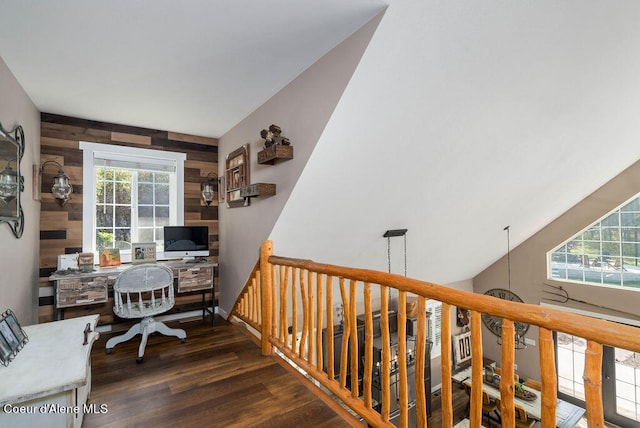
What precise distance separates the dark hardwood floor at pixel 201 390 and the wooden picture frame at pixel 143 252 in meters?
0.92

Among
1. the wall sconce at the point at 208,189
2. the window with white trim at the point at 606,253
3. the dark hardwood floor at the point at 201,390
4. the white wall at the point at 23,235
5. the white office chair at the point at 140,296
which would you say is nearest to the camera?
the dark hardwood floor at the point at 201,390

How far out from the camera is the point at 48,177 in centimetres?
328

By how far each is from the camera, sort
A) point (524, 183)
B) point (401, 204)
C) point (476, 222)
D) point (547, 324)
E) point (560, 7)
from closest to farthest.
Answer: point (547, 324), point (560, 7), point (401, 204), point (524, 183), point (476, 222)

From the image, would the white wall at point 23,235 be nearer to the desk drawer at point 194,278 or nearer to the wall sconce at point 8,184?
the wall sconce at point 8,184

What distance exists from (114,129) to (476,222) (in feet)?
15.8

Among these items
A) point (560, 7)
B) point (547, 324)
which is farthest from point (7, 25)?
point (560, 7)

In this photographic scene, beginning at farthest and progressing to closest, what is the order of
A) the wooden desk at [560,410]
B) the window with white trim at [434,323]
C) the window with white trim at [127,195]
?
1. the window with white trim at [434,323]
2. the wooden desk at [560,410]
3. the window with white trim at [127,195]

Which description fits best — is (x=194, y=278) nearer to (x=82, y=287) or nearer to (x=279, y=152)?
(x=82, y=287)

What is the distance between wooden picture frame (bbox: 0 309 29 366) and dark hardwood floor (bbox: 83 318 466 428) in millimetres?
598

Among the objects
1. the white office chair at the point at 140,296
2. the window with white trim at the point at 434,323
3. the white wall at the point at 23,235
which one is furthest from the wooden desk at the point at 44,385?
the window with white trim at the point at 434,323

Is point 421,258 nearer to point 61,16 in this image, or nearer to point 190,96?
point 190,96

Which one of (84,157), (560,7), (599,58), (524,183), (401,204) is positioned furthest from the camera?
(524,183)

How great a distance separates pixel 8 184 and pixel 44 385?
1628 millimetres

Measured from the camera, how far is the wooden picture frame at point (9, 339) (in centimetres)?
159
